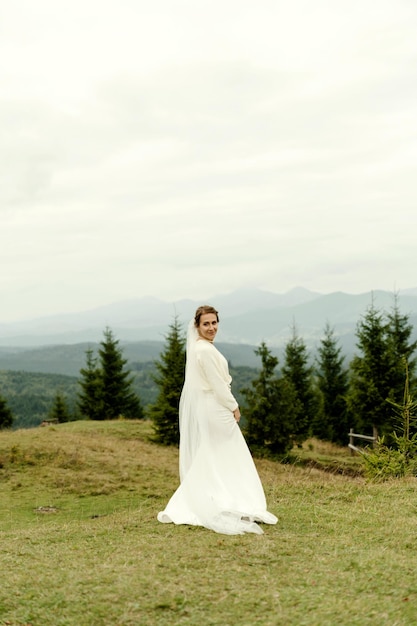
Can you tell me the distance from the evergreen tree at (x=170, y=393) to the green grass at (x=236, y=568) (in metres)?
18.2

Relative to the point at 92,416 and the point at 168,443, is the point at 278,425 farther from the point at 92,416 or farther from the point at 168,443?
the point at 92,416

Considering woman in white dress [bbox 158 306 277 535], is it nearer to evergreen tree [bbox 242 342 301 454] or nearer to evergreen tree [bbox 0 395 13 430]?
evergreen tree [bbox 242 342 301 454]

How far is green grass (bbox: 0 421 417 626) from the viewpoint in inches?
197

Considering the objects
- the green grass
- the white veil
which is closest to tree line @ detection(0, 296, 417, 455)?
the green grass

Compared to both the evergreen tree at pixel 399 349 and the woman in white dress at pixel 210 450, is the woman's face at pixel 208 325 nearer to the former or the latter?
the woman in white dress at pixel 210 450

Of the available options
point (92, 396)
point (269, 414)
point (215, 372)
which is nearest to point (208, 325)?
point (215, 372)

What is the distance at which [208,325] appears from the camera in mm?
8289

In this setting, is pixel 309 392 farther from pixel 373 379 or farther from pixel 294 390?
pixel 373 379

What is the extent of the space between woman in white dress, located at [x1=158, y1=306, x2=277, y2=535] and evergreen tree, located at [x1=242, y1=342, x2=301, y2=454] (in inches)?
737

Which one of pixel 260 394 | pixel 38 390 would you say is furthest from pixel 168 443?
pixel 38 390

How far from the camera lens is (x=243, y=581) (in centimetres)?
566

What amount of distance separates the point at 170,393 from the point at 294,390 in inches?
299

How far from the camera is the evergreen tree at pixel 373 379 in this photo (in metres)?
31.8

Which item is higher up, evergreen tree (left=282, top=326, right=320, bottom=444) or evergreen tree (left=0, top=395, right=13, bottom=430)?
evergreen tree (left=282, top=326, right=320, bottom=444)
